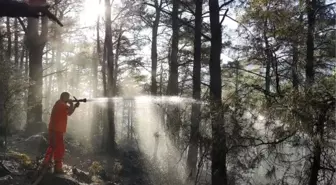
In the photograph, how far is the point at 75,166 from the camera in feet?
45.6

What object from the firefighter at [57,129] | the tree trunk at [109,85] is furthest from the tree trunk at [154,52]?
the firefighter at [57,129]

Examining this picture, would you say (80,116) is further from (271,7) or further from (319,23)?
(271,7)

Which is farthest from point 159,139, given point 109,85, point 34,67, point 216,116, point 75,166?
point 216,116

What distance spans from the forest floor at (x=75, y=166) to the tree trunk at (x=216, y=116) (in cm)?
311

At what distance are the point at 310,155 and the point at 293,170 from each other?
3.67ft

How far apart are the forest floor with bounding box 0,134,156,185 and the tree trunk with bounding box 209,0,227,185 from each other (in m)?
3.11

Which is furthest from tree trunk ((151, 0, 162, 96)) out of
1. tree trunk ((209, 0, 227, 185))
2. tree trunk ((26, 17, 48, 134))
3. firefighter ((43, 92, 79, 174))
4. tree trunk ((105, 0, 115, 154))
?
firefighter ((43, 92, 79, 174))

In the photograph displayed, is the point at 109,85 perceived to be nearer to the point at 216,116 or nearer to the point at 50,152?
the point at 50,152

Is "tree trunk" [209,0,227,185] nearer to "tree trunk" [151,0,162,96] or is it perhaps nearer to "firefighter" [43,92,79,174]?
"firefighter" [43,92,79,174]

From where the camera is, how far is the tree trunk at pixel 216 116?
700cm

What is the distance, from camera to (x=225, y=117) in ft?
22.9

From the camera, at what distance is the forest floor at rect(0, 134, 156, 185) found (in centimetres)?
807

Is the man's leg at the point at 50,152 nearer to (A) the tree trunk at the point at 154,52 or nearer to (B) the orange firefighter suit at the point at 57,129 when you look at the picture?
(B) the orange firefighter suit at the point at 57,129

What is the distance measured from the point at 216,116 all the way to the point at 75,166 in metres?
8.38
